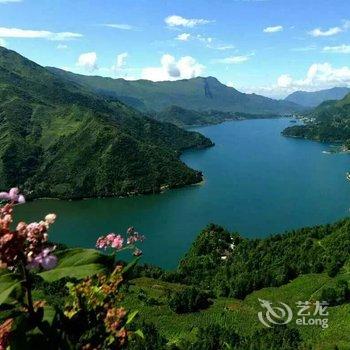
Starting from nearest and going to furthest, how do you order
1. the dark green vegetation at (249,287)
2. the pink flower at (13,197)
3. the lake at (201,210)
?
the pink flower at (13,197) → the dark green vegetation at (249,287) → the lake at (201,210)

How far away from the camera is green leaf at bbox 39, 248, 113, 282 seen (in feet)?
11.0

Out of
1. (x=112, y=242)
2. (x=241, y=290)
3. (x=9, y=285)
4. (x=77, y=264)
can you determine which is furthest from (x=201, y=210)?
(x=9, y=285)

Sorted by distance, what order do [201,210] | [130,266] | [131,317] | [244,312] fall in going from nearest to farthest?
[130,266]
[131,317]
[244,312]
[201,210]

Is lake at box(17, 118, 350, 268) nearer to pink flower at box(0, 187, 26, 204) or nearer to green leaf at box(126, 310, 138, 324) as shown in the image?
green leaf at box(126, 310, 138, 324)

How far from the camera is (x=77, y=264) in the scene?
3.41m

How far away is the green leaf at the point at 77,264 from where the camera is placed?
3.34 m

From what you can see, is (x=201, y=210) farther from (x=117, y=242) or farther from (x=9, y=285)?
(x=9, y=285)

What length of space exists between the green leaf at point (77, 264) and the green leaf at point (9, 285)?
0.17 meters

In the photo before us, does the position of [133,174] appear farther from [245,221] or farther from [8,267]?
[8,267]

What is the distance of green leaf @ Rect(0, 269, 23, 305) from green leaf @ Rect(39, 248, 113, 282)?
169 mm

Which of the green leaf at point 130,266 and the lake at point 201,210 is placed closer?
the green leaf at point 130,266

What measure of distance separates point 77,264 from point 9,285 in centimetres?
45

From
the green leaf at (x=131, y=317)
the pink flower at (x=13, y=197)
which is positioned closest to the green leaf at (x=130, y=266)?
the green leaf at (x=131, y=317)

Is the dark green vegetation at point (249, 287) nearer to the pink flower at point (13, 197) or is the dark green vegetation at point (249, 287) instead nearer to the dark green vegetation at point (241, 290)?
the dark green vegetation at point (241, 290)
